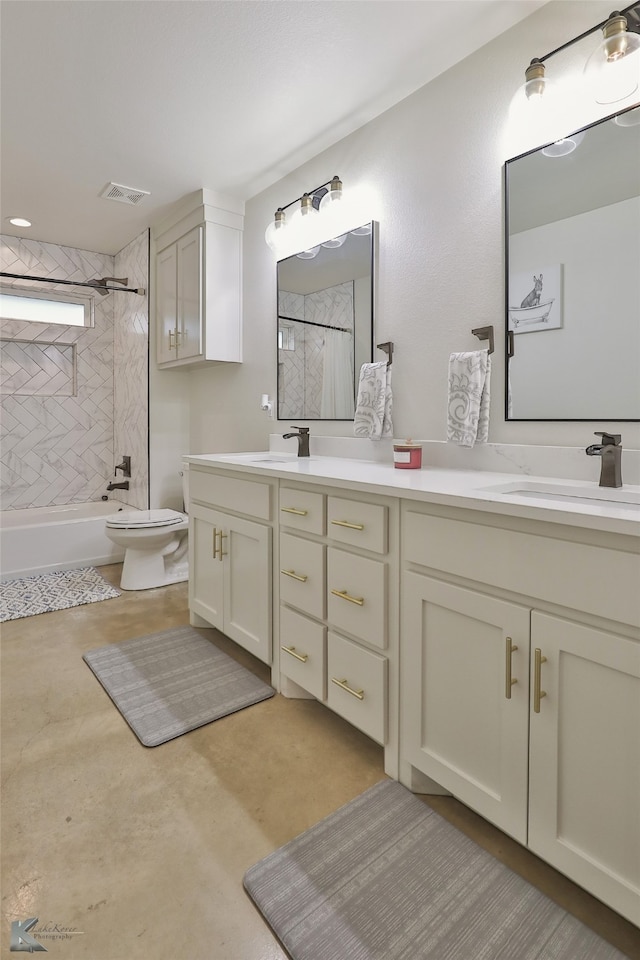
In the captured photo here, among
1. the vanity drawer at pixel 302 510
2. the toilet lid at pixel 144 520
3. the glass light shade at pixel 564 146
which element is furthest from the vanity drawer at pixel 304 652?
the glass light shade at pixel 564 146

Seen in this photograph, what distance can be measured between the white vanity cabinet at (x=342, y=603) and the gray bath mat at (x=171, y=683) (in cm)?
25

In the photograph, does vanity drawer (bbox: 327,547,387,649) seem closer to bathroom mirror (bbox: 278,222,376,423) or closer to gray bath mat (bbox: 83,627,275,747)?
gray bath mat (bbox: 83,627,275,747)

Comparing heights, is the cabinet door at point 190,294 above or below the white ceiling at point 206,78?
below

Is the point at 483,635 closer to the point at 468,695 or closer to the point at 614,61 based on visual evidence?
the point at 468,695

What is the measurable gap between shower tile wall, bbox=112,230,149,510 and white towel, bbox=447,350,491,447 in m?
2.61

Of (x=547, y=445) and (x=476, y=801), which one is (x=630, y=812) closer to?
(x=476, y=801)

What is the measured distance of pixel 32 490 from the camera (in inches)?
158

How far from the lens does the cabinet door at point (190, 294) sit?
3.05 meters

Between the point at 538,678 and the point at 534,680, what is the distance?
11mm

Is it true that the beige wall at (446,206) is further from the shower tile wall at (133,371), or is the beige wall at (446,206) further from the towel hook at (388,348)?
the shower tile wall at (133,371)

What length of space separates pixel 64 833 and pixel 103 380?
371 cm

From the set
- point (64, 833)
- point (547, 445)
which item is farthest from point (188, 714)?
point (547, 445)

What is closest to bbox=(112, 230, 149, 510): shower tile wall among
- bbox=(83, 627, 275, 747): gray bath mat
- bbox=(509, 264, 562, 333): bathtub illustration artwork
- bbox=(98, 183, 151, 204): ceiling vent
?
bbox=(98, 183, 151, 204): ceiling vent

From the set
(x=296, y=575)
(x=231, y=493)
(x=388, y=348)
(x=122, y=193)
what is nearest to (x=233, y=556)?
(x=231, y=493)
